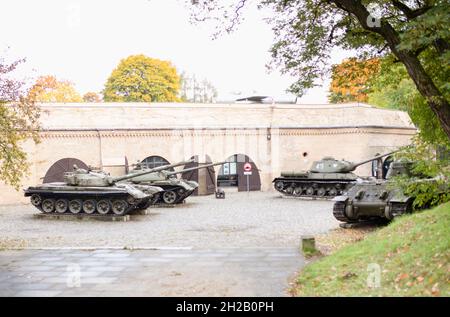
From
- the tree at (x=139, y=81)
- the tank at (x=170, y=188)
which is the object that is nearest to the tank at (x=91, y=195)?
the tank at (x=170, y=188)

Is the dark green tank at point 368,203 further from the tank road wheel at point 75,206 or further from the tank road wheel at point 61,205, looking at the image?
the tank road wheel at point 61,205

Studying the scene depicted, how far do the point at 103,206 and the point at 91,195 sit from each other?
564mm

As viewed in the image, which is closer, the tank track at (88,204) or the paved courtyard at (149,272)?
the paved courtyard at (149,272)

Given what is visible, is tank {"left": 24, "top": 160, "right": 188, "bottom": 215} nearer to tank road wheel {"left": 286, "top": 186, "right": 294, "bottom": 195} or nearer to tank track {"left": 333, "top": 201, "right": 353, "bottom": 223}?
tank track {"left": 333, "top": 201, "right": 353, "bottom": 223}

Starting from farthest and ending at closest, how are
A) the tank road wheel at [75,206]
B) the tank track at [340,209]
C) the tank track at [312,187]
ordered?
the tank track at [312,187] < the tank road wheel at [75,206] < the tank track at [340,209]

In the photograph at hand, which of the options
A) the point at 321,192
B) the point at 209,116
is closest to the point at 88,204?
the point at 321,192

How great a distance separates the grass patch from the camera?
6.21 metres

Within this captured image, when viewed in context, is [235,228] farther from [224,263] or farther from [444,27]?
Answer: [444,27]

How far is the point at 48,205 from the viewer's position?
18672mm

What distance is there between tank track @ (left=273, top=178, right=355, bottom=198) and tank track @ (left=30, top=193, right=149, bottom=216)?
8343mm

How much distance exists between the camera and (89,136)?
89.5 ft

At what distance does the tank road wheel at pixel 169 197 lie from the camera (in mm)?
21844
